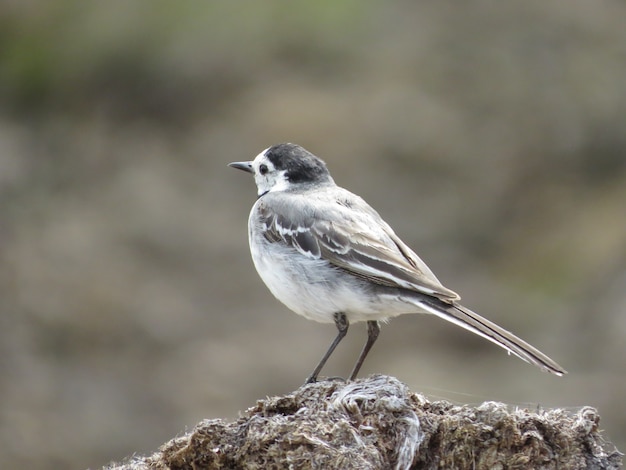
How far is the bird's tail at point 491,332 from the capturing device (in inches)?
269

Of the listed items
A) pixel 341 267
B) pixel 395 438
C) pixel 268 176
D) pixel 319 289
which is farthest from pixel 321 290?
pixel 395 438

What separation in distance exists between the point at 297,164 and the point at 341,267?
163 cm

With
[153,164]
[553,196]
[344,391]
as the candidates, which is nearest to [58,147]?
[153,164]

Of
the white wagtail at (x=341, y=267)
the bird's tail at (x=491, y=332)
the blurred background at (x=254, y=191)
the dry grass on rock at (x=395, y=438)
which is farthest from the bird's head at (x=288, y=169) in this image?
the blurred background at (x=254, y=191)

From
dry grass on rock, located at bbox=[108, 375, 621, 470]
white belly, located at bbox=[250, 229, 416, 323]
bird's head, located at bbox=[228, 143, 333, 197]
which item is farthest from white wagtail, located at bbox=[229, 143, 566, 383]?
dry grass on rock, located at bbox=[108, 375, 621, 470]

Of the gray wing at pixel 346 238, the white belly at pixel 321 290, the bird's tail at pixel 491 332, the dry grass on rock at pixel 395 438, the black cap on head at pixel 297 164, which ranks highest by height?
the black cap on head at pixel 297 164

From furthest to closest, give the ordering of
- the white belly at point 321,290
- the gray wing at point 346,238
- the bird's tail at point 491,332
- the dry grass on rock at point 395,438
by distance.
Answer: the white belly at point 321,290 < the gray wing at point 346,238 < the bird's tail at point 491,332 < the dry grass on rock at point 395,438

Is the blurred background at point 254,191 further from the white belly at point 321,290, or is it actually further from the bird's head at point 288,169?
the white belly at point 321,290

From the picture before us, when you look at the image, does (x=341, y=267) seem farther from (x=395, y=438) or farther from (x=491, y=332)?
(x=395, y=438)

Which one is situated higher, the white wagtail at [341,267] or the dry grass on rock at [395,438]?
the white wagtail at [341,267]

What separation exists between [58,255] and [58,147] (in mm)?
2208

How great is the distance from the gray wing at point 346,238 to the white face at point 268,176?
36 cm

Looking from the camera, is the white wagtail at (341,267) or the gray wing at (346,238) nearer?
the white wagtail at (341,267)

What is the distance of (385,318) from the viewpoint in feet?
27.2
